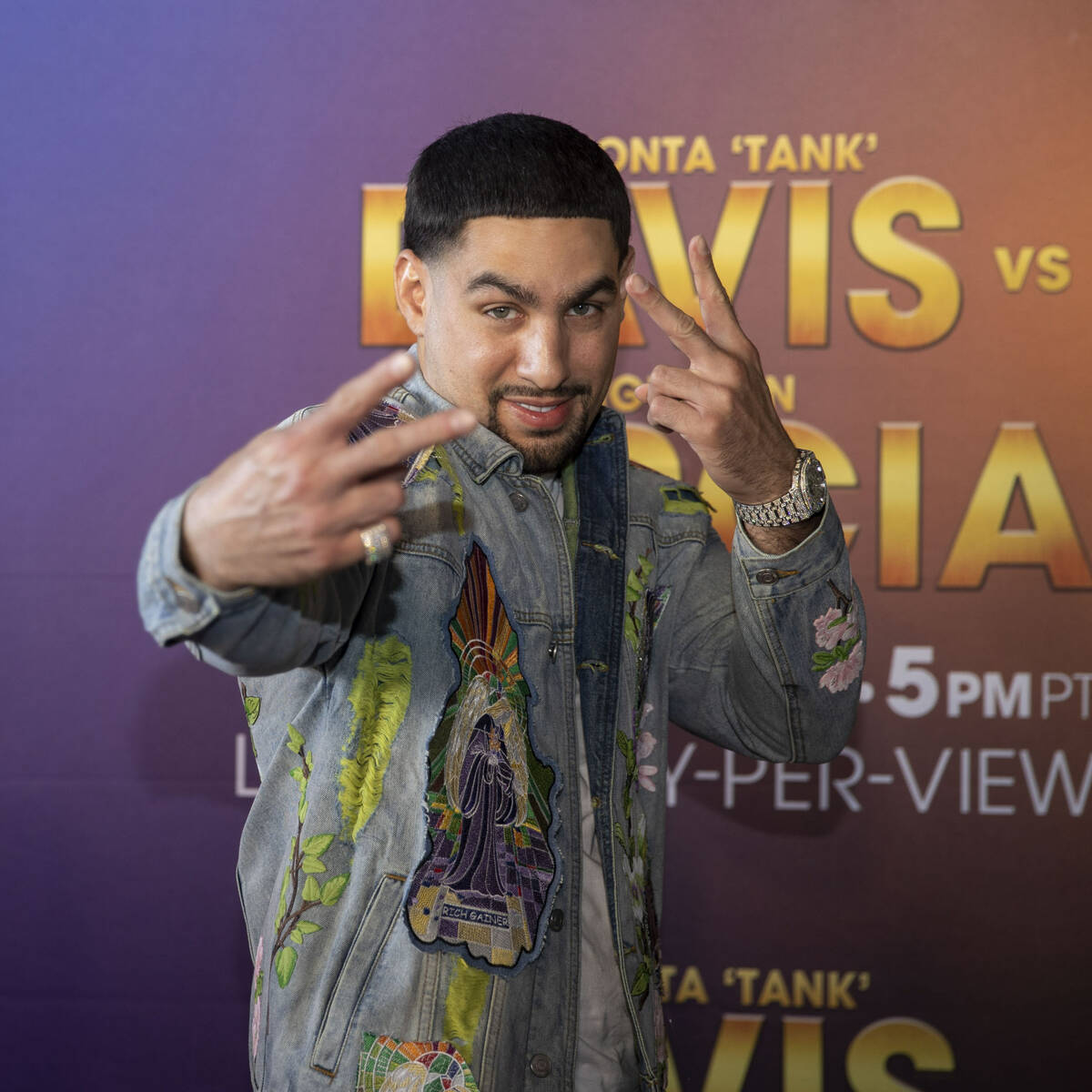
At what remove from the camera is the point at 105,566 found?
8.25ft

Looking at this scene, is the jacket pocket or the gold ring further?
the jacket pocket

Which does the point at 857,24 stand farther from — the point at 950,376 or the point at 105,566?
the point at 105,566

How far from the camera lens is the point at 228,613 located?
931 millimetres

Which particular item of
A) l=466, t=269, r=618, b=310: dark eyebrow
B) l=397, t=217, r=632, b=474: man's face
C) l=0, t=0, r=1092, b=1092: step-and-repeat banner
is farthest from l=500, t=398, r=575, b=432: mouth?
l=0, t=0, r=1092, b=1092: step-and-repeat banner

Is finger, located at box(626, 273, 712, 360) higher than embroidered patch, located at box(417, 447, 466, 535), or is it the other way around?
finger, located at box(626, 273, 712, 360)

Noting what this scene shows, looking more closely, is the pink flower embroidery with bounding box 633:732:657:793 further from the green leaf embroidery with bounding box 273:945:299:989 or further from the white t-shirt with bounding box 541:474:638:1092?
the green leaf embroidery with bounding box 273:945:299:989

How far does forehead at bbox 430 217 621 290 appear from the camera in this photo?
136 centimetres

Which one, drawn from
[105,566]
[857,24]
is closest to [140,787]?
[105,566]

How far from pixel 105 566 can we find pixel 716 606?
Answer: 4.81ft

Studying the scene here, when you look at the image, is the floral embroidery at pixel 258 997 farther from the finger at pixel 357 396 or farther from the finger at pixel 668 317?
the finger at pixel 668 317

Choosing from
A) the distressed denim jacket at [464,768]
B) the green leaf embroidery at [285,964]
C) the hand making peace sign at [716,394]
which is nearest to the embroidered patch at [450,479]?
the distressed denim jacket at [464,768]

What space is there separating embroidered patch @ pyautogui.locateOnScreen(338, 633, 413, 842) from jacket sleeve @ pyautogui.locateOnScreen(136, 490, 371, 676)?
0.37 feet

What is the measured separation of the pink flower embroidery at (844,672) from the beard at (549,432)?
0.38m

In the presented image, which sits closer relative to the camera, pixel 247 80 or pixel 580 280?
pixel 580 280
